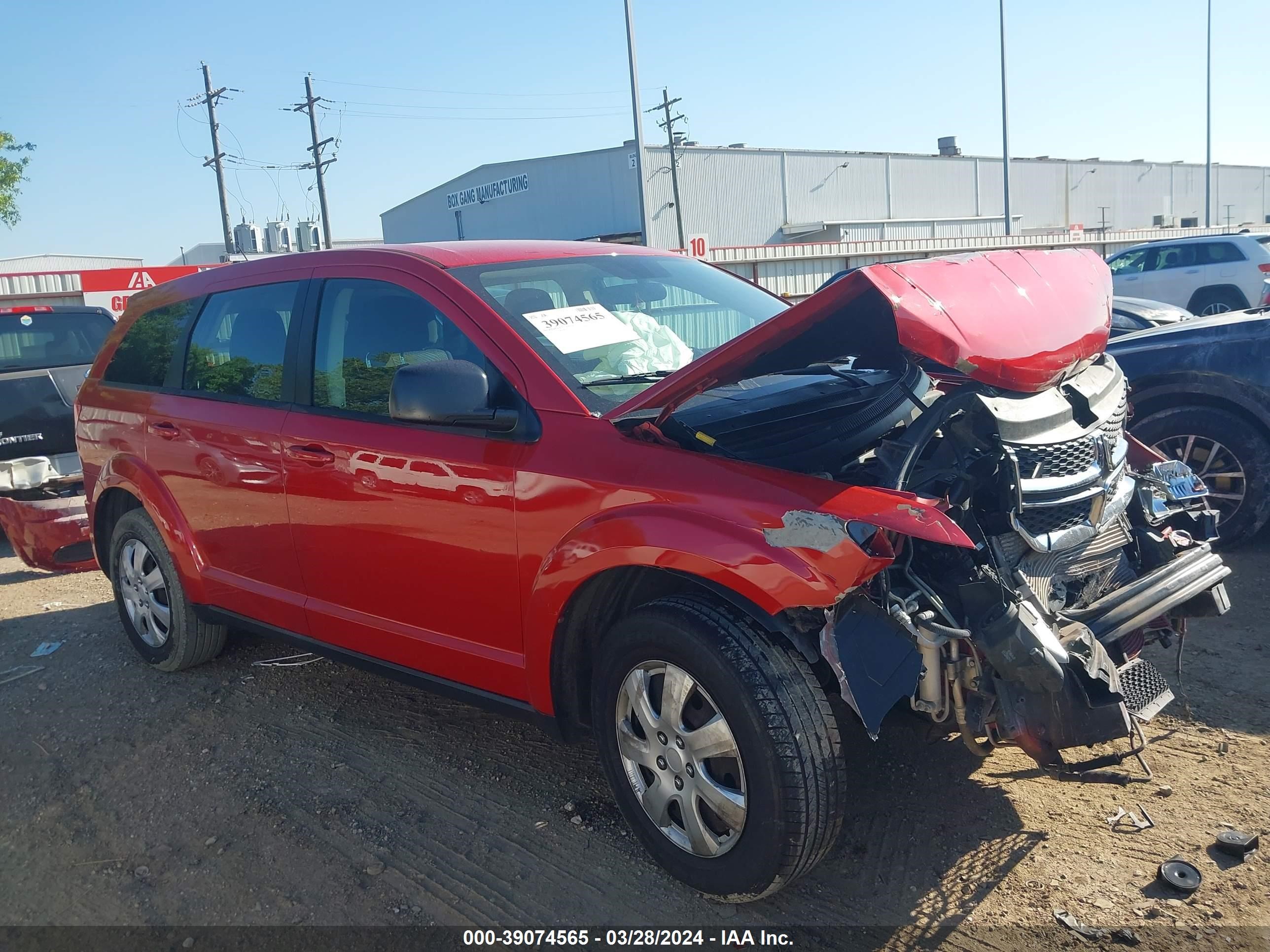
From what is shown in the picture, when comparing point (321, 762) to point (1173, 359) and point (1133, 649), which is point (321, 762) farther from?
point (1173, 359)

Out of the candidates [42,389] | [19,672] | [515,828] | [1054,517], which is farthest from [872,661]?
[42,389]

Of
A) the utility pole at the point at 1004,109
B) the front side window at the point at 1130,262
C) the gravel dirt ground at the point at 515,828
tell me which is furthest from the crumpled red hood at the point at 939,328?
the utility pole at the point at 1004,109

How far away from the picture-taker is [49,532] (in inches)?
244

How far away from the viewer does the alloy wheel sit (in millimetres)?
5180

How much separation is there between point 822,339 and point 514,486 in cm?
103

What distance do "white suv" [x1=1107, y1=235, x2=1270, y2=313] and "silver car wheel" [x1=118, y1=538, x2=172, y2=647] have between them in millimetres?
15994

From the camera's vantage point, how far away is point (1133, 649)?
10.2ft

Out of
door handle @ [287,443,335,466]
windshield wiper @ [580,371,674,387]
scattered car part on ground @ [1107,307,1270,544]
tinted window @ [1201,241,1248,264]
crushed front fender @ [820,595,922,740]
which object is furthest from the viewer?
tinted window @ [1201,241,1248,264]

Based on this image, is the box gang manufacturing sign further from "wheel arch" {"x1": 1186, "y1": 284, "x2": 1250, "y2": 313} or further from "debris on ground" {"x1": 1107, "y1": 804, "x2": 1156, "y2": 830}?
"debris on ground" {"x1": 1107, "y1": 804, "x2": 1156, "y2": 830}

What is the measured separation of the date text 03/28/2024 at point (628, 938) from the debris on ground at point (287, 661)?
7.95 feet

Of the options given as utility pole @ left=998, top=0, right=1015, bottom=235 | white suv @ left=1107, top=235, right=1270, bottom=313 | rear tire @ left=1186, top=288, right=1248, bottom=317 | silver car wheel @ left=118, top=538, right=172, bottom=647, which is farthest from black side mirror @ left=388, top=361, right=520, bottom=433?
utility pole @ left=998, top=0, right=1015, bottom=235

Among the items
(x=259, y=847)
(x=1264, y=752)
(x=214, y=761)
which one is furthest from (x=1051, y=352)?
(x=214, y=761)

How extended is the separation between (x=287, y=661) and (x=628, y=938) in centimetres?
281

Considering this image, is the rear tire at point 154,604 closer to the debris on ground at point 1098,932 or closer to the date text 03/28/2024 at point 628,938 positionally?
the date text 03/28/2024 at point 628,938
